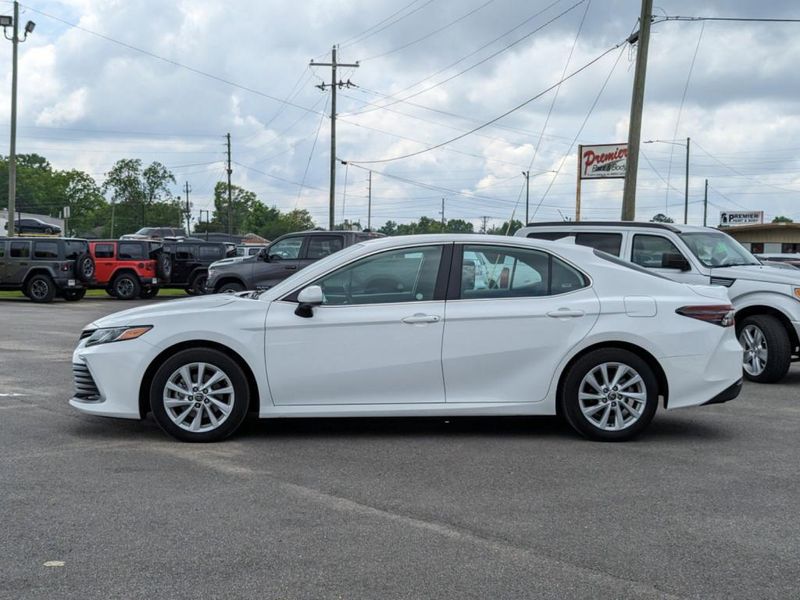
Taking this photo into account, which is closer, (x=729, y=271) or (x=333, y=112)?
(x=729, y=271)

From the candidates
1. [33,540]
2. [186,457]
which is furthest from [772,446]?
[33,540]

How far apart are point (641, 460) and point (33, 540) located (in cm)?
402

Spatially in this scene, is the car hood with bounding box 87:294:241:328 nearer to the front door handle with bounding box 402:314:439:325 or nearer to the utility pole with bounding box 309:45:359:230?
the front door handle with bounding box 402:314:439:325

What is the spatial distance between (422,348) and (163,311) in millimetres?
2016

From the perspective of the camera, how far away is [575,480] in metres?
5.71

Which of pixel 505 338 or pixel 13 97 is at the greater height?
pixel 13 97

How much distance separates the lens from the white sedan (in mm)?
6637

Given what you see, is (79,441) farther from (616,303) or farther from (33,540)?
(616,303)

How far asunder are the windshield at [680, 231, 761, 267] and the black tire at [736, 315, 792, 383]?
2.93ft

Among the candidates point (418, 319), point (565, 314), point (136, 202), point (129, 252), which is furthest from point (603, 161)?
point (136, 202)

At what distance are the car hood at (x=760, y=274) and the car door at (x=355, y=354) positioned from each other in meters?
5.29

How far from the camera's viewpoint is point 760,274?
10469 mm

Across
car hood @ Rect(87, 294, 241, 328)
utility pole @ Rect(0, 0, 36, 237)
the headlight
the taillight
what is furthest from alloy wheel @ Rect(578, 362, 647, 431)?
utility pole @ Rect(0, 0, 36, 237)

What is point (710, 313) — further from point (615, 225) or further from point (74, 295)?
point (74, 295)
